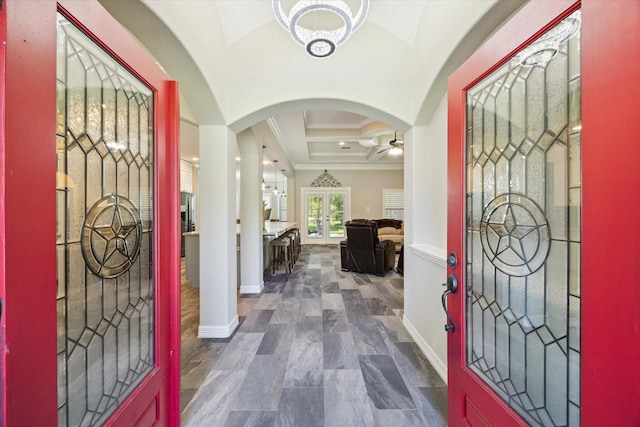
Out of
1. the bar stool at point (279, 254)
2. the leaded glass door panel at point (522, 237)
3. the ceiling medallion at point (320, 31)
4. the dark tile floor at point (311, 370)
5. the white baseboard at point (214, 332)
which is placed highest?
the ceiling medallion at point (320, 31)

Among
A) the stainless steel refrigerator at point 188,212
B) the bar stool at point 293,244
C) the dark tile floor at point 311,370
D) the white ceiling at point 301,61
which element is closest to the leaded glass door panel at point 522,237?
the dark tile floor at point 311,370

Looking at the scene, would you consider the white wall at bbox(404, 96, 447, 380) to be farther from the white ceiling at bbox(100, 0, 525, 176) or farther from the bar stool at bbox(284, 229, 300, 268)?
the bar stool at bbox(284, 229, 300, 268)

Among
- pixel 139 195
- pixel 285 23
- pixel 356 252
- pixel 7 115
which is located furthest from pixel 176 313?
pixel 356 252

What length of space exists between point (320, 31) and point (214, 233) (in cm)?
204

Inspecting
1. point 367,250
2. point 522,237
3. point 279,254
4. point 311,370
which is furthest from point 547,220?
point 279,254

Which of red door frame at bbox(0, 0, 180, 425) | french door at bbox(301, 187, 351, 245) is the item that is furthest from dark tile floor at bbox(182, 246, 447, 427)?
french door at bbox(301, 187, 351, 245)

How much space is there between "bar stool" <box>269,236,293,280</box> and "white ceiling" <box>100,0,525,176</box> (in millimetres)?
2538

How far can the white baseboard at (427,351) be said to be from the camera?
76.1 inches

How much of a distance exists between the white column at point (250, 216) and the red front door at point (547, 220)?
3147 millimetres

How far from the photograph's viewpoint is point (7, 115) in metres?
0.55

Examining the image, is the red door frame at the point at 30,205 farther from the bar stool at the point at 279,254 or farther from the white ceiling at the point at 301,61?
the bar stool at the point at 279,254

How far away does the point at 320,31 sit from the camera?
1704 millimetres

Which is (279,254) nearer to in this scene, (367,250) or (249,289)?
(249,289)

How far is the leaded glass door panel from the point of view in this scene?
33.1 inches
